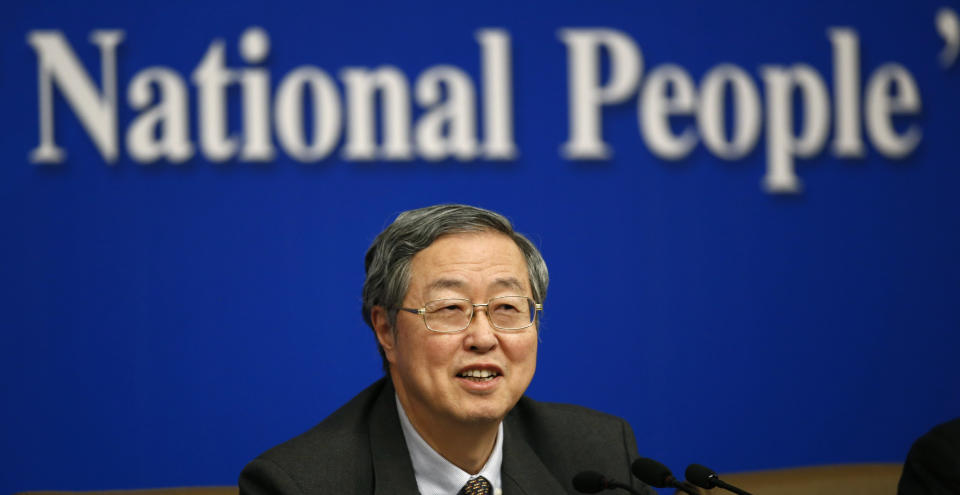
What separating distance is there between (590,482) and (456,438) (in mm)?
294

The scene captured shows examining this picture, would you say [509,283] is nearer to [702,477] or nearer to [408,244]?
[408,244]

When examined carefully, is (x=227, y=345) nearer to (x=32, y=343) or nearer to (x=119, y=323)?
(x=119, y=323)

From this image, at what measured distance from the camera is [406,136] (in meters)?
3.21

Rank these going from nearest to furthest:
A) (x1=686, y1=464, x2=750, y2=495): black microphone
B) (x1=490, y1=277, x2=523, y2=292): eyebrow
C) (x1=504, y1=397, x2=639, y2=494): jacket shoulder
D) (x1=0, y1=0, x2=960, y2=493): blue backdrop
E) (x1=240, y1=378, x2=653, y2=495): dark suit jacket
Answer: (x1=686, y1=464, x2=750, y2=495): black microphone
(x1=240, y1=378, x2=653, y2=495): dark suit jacket
(x1=490, y1=277, x2=523, y2=292): eyebrow
(x1=504, y1=397, x2=639, y2=494): jacket shoulder
(x1=0, y1=0, x2=960, y2=493): blue backdrop

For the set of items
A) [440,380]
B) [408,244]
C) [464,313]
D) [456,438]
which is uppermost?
[408,244]

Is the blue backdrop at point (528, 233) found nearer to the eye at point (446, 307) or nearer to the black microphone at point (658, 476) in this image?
the eye at point (446, 307)

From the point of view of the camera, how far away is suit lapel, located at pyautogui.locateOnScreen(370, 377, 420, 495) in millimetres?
1907

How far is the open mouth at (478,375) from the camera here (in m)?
1.92

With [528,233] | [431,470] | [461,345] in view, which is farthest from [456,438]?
[528,233]

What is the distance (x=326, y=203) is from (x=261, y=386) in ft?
2.01

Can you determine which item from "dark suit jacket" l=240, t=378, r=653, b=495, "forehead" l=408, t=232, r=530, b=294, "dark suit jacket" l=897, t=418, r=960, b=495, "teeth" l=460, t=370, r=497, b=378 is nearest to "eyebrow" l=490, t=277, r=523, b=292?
"forehead" l=408, t=232, r=530, b=294

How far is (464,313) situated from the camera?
6.36 feet

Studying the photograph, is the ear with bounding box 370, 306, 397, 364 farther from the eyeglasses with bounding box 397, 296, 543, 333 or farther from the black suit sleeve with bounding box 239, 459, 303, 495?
the black suit sleeve with bounding box 239, 459, 303, 495

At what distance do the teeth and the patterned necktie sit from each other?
0.73 feet
